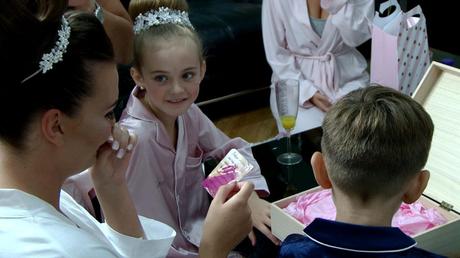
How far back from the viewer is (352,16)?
92.2 inches

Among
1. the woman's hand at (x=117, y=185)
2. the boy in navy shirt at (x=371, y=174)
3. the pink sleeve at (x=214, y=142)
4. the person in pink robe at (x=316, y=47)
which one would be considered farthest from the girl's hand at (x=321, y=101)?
the boy in navy shirt at (x=371, y=174)

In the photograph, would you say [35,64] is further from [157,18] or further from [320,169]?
[157,18]

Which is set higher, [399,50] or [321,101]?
[399,50]

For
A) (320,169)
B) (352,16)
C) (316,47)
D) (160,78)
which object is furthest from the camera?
(316,47)

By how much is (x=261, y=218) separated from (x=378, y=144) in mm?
518

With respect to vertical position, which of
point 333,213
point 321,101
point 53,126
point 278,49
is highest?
point 53,126

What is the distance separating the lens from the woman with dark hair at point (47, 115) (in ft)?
2.82

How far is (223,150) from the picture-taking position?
5.52 ft

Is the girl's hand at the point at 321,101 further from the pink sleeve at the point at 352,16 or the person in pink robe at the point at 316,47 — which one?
the pink sleeve at the point at 352,16

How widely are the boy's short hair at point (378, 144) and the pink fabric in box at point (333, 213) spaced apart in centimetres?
29

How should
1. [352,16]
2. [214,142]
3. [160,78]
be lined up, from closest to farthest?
[160,78], [214,142], [352,16]

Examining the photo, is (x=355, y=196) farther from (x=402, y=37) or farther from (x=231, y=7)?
(x=231, y=7)

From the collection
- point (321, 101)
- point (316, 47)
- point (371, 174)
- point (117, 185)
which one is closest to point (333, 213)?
point (371, 174)

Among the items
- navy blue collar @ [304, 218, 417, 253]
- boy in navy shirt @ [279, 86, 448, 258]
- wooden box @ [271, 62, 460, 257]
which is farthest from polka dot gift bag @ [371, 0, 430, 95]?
navy blue collar @ [304, 218, 417, 253]
